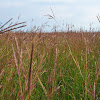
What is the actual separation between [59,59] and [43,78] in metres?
0.54

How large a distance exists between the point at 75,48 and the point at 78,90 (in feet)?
3.52

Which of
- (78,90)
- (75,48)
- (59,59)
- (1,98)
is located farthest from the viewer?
(75,48)

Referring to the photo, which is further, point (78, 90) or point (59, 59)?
point (59, 59)

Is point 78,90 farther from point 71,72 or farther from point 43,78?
point 43,78

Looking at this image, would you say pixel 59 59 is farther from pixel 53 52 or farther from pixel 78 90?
pixel 78 90

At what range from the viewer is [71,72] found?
203 centimetres

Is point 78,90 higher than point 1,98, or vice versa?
point 1,98

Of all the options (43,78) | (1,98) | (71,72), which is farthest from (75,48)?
(1,98)

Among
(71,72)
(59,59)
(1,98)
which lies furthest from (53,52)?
(1,98)

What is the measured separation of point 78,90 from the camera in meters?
1.68

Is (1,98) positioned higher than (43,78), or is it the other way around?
(1,98)

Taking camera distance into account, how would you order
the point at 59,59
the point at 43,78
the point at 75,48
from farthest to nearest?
the point at 75,48
the point at 59,59
the point at 43,78

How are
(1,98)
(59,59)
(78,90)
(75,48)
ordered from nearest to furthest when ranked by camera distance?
(1,98) < (78,90) < (59,59) < (75,48)

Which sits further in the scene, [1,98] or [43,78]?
[43,78]
